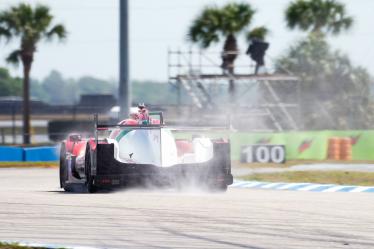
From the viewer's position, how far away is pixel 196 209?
14.1 metres

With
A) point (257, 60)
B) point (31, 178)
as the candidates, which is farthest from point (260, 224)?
point (257, 60)

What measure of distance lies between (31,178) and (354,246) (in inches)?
612

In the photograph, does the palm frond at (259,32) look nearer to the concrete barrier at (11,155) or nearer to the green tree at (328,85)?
the green tree at (328,85)

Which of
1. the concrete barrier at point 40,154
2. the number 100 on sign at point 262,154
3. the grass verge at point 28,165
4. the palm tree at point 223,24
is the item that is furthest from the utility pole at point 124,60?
the palm tree at point 223,24

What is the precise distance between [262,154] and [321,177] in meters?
10.0

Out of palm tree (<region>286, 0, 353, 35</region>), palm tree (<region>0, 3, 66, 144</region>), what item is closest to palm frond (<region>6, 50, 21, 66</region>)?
palm tree (<region>0, 3, 66, 144</region>)

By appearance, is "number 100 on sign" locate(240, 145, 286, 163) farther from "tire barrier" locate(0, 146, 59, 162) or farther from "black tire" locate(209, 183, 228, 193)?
"black tire" locate(209, 183, 228, 193)

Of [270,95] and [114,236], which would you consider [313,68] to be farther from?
[114,236]

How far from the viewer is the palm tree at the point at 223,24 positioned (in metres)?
58.1

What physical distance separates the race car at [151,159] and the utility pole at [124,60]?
11.6 m

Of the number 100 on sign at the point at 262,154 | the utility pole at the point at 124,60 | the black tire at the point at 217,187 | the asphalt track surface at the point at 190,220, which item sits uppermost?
the utility pole at the point at 124,60

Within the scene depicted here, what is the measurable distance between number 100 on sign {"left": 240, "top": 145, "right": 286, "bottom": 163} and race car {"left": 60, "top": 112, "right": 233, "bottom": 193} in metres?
15.6

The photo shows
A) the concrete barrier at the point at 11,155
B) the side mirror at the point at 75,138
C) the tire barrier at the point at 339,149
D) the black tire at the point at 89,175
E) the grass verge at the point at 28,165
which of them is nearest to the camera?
the black tire at the point at 89,175

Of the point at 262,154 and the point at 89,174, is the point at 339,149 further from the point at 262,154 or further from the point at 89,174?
A: the point at 89,174
